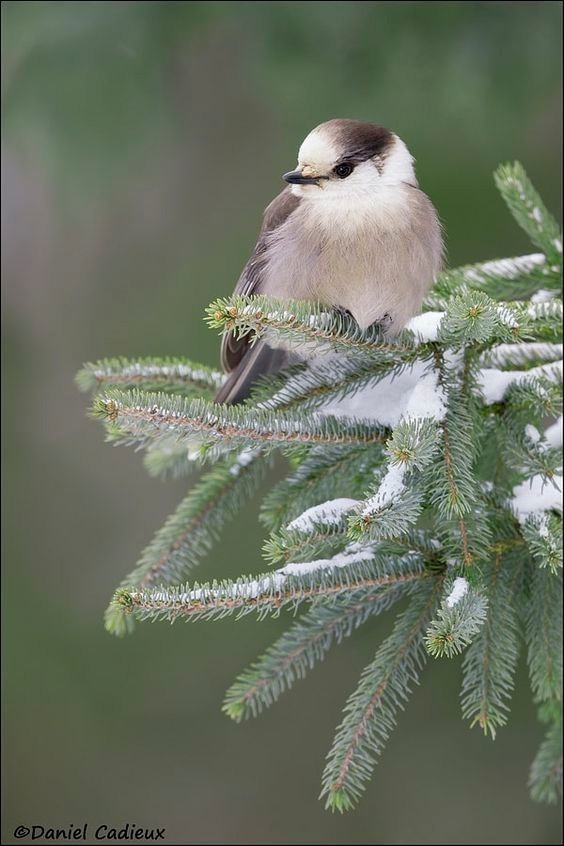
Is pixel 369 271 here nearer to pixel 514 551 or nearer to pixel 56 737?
pixel 514 551

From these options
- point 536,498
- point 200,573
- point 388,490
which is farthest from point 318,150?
point 200,573

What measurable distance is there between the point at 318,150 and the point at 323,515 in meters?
0.43

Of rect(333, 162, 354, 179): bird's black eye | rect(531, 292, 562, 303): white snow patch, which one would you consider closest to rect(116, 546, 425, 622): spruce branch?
rect(333, 162, 354, 179): bird's black eye

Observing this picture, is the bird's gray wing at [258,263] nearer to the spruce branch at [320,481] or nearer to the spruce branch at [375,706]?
the spruce branch at [320,481]

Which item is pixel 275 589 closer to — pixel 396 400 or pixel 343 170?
pixel 396 400

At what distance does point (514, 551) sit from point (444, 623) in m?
0.36

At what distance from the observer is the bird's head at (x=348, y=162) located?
1.12 m

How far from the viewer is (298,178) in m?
1.11

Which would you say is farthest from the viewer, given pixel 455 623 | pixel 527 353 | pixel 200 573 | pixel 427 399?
pixel 200 573

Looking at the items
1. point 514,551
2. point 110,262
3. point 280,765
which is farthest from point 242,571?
point 514,551

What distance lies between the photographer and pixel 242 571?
2.68 meters

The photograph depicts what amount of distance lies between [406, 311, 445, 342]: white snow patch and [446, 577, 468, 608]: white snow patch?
310 mm

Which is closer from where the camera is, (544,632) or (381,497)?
(381,497)

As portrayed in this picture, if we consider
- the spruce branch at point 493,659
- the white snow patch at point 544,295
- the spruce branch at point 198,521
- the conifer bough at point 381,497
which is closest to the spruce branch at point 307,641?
the conifer bough at point 381,497
